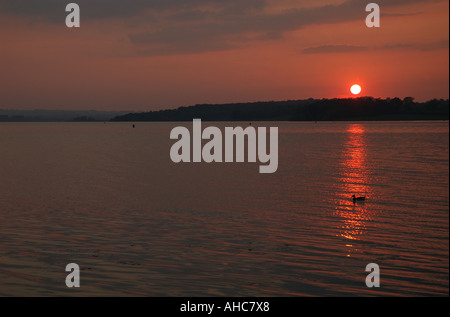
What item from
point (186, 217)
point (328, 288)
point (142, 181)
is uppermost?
point (142, 181)

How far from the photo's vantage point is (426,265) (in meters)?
23.2

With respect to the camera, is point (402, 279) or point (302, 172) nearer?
point (402, 279)

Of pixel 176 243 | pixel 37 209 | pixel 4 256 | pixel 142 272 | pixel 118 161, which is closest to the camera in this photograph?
pixel 142 272

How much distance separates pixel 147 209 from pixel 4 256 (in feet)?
45.1

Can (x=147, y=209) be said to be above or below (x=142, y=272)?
above

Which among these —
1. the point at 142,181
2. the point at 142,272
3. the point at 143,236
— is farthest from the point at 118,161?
the point at 142,272

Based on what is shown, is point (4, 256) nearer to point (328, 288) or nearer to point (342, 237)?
point (328, 288)

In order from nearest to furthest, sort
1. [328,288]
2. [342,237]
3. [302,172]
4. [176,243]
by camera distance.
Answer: [328,288] → [176,243] → [342,237] → [302,172]

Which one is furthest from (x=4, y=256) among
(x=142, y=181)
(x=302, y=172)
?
(x=302, y=172)

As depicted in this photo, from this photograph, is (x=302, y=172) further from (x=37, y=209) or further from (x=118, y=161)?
(x=37, y=209)
